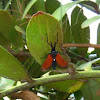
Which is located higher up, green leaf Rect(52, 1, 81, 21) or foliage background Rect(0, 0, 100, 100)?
green leaf Rect(52, 1, 81, 21)

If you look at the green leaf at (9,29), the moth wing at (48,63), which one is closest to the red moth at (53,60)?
the moth wing at (48,63)

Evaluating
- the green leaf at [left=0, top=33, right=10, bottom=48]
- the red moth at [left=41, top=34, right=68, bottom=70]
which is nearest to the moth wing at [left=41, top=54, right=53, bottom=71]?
the red moth at [left=41, top=34, right=68, bottom=70]

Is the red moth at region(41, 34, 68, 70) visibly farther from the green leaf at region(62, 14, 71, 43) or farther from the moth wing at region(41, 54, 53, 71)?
the green leaf at region(62, 14, 71, 43)

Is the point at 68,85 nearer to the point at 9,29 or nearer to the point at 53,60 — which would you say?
the point at 53,60

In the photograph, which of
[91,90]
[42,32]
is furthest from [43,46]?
[91,90]

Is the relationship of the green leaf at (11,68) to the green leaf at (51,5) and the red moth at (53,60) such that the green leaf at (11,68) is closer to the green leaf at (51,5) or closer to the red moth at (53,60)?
the red moth at (53,60)

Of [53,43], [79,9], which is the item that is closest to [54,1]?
[79,9]
